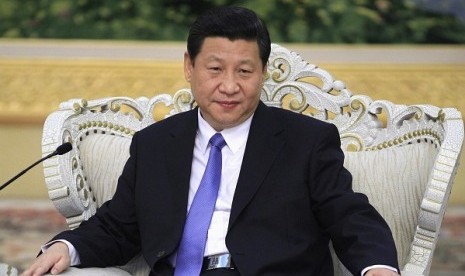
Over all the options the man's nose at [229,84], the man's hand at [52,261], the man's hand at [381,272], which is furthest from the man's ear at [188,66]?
the man's hand at [381,272]

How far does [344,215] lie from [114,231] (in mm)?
687

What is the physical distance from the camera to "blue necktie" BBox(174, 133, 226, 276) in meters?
3.00

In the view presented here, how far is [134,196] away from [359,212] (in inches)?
27.1

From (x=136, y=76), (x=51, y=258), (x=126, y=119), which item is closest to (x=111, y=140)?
(x=126, y=119)

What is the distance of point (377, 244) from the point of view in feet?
9.27

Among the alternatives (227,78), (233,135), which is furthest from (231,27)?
(233,135)

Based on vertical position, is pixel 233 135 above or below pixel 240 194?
above

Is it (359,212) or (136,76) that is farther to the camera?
(136,76)

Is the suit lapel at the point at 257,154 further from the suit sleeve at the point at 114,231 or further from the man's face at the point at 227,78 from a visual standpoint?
the suit sleeve at the point at 114,231

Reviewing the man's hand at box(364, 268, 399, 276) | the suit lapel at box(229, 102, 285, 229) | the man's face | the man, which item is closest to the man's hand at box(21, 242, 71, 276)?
the man

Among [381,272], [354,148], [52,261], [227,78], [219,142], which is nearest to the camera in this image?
[381,272]

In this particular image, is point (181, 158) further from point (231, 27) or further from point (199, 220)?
point (231, 27)

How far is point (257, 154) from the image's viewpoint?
3.06 metres

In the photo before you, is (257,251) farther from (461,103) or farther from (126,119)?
(461,103)
